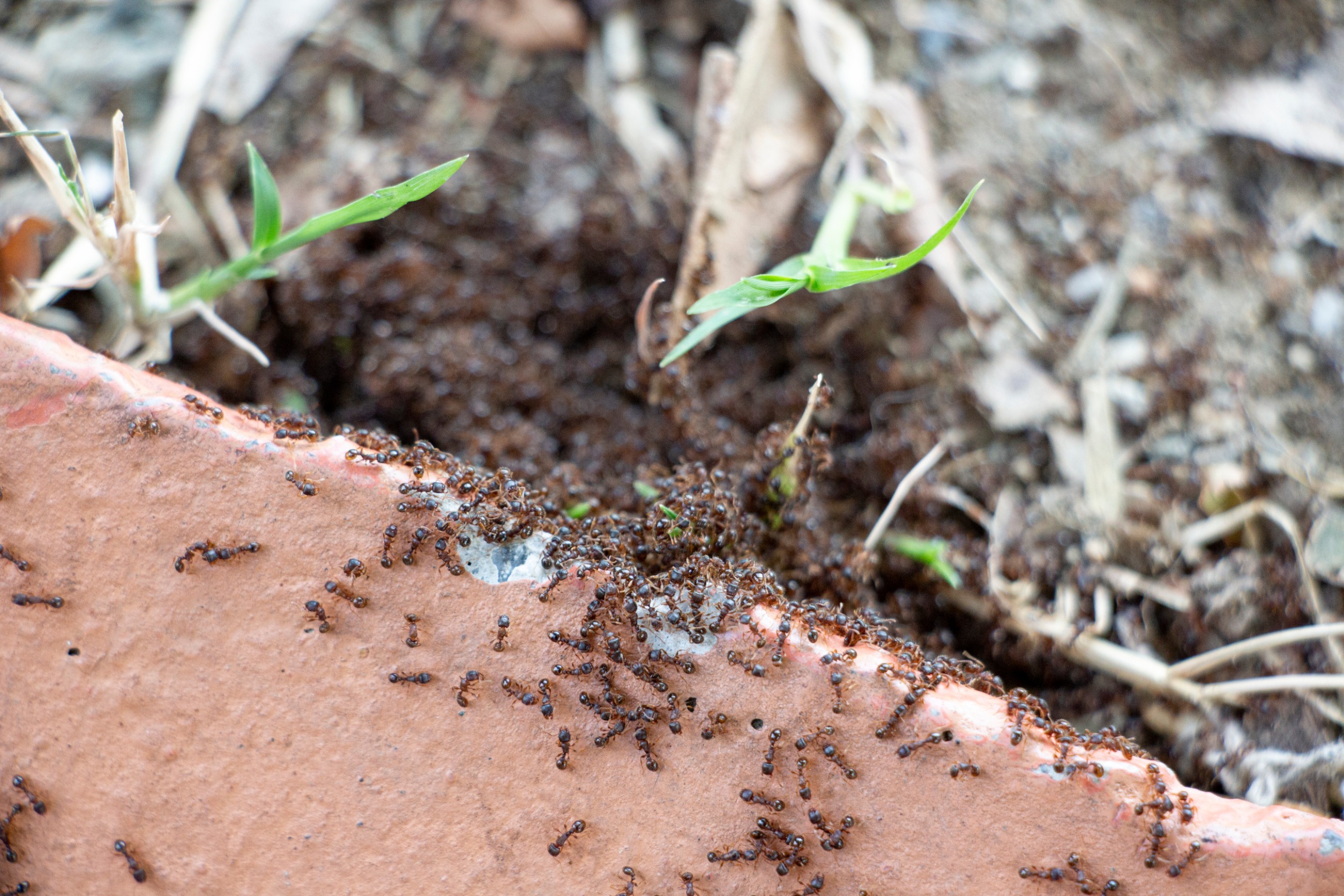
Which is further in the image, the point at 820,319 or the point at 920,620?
the point at 820,319

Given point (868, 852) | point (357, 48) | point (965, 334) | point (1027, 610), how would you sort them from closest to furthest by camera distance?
1. point (868, 852)
2. point (1027, 610)
3. point (965, 334)
4. point (357, 48)

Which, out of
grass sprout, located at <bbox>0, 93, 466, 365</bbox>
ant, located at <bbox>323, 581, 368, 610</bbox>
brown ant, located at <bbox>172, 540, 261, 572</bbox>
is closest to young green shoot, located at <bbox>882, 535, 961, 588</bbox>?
ant, located at <bbox>323, 581, 368, 610</bbox>

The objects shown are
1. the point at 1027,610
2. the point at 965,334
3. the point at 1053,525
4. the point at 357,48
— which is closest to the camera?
the point at 1027,610

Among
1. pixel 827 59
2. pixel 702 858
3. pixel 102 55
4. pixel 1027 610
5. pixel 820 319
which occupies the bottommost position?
pixel 702 858

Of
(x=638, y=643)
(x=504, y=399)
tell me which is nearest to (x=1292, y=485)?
(x=638, y=643)

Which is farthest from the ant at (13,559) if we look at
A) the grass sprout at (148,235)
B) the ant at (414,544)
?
the ant at (414,544)

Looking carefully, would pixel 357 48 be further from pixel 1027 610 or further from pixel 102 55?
pixel 1027 610

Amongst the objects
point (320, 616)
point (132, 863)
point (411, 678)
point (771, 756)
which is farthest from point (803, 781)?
point (132, 863)
